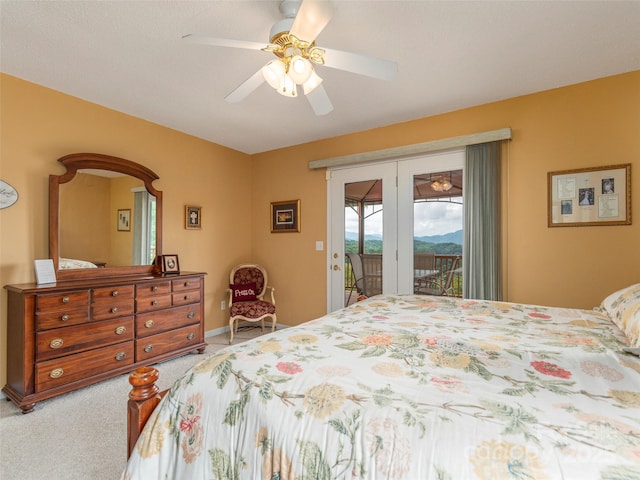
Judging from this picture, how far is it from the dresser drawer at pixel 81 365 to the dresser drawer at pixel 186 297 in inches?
22.2

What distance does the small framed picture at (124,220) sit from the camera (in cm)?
320

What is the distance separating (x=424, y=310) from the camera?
201 cm

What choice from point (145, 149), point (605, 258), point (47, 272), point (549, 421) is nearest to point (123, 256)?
point (47, 272)

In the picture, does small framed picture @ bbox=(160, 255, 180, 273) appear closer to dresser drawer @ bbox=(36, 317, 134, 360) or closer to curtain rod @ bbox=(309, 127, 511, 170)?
dresser drawer @ bbox=(36, 317, 134, 360)

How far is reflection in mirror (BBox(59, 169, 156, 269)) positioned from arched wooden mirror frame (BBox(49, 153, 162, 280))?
39 millimetres

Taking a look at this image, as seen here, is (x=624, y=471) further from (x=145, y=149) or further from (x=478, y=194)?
(x=145, y=149)

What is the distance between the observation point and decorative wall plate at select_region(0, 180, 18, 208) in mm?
2480

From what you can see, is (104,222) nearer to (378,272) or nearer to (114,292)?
(114,292)

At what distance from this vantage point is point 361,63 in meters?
1.74

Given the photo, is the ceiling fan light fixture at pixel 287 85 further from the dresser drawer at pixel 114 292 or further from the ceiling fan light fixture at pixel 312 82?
the dresser drawer at pixel 114 292

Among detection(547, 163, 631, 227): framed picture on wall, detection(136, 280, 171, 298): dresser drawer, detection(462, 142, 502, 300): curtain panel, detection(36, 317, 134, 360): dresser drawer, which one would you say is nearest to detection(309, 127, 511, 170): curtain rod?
detection(462, 142, 502, 300): curtain panel

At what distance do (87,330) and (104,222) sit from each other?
1.10m

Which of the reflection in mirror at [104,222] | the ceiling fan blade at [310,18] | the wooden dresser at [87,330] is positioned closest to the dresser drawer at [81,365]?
the wooden dresser at [87,330]

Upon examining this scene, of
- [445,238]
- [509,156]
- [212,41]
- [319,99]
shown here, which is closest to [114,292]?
[212,41]
